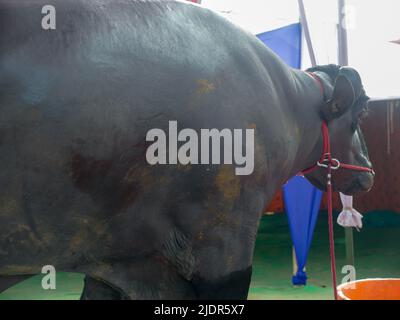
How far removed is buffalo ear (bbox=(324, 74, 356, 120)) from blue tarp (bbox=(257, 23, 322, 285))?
225 cm

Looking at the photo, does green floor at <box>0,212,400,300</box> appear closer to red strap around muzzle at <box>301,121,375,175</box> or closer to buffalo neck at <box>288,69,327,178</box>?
red strap around muzzle at <box>301,121,375,175</box>

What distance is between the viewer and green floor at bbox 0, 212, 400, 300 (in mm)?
4340

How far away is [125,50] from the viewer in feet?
3.92

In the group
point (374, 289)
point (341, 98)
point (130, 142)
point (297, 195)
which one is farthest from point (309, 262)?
point (130, 142)

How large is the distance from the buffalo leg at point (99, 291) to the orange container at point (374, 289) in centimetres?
103

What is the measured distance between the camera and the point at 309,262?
5480 millimetres

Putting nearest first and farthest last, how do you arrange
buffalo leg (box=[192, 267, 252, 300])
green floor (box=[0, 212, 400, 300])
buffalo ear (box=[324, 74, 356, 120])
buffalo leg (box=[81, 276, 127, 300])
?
buffalo leg (box=[192, 267, 252, 300]), buffalo leg (box=[81, 276, 127, 300]), buffalo ear (box=[324, 74, 356, 120]), green floor (box=[0, 212, 400, 300])

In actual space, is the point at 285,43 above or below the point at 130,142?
above

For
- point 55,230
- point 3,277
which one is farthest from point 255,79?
point 3,277

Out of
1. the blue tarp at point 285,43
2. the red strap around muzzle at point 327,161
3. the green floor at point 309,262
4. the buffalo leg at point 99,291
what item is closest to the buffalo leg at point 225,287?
the buffalo leg at point 99,291

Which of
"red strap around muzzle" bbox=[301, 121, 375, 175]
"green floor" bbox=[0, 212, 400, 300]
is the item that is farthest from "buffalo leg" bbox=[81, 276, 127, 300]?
"green floor" bbox=[0, 212, 400, 300]

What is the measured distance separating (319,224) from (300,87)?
20.1ft

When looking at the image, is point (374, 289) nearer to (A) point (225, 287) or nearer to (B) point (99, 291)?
(A) point (225, 287)

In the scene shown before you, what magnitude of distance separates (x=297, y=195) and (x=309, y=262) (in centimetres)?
159
